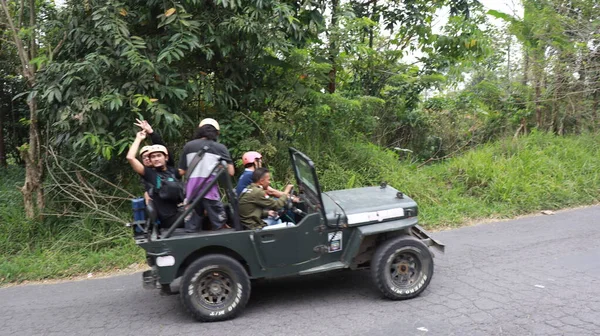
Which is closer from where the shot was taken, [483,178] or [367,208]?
[367,208]

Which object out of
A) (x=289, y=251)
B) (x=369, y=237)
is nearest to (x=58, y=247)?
(x=289, y=251)

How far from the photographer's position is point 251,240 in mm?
3941

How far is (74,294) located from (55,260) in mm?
1200

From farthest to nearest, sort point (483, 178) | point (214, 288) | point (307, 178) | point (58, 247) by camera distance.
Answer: point (483, 178), point (58, 247), point (307, 178), point (214, 288)

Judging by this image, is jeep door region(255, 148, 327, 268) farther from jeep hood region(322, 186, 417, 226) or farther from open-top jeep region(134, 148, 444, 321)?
jeep hood region(322, 186, 417, 226)

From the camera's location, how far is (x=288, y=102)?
22.8ft

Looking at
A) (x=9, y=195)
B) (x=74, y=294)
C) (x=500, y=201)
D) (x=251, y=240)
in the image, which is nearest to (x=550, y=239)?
(x=500, y=201)

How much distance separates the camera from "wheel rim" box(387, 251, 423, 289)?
4176mm

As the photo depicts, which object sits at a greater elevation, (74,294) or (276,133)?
(276,133)

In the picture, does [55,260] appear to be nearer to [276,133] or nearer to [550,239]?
[276,133]

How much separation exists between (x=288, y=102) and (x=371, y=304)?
3.74m

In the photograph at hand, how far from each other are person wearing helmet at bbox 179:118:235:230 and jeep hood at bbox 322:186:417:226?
3.37ft

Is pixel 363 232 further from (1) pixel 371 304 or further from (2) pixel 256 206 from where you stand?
(2) pixel 256 206

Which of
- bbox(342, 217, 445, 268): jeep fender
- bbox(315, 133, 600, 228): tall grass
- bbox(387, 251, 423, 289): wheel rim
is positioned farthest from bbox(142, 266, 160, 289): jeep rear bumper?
bbox(315, 133, 600, 228): tall grass
